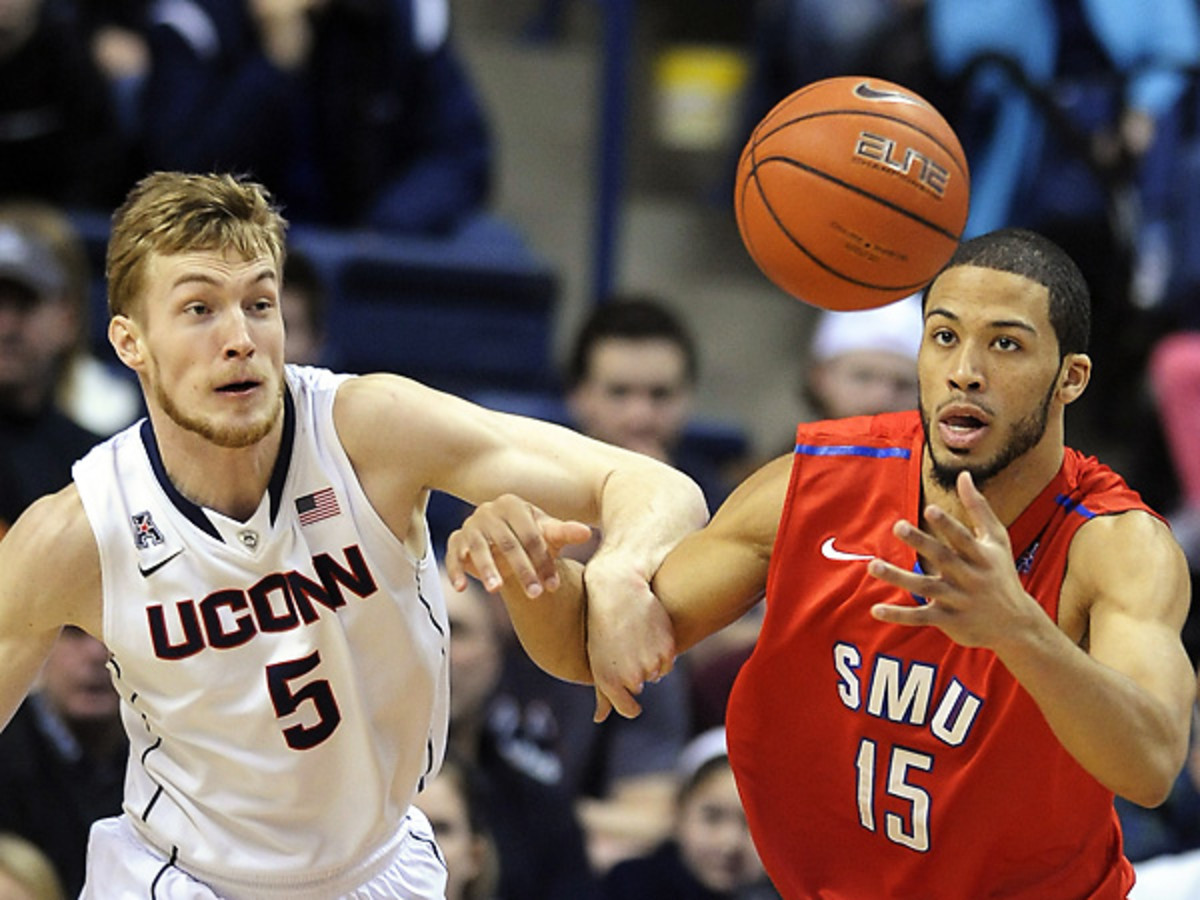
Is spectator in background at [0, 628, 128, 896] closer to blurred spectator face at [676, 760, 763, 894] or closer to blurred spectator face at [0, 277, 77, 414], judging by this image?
blurred spectator face at [0, 277, 77, 414]

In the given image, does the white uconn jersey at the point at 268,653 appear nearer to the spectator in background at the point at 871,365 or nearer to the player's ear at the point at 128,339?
the player's ear at the point at 128,339

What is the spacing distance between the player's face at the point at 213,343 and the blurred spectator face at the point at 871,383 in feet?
11.3

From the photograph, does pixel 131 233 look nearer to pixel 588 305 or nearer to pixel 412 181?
pixel 412 181

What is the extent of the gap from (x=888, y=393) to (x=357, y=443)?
333cm

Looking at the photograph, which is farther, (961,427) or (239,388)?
(239,388)

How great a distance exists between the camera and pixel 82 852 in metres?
5.85

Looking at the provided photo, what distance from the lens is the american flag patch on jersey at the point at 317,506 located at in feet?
14.3

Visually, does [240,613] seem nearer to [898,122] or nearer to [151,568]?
[151,568]

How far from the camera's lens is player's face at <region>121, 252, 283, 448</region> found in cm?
416

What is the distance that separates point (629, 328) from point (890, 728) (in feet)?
11.2

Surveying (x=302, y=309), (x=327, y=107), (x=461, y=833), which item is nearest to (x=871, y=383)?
(x=302, y=309)

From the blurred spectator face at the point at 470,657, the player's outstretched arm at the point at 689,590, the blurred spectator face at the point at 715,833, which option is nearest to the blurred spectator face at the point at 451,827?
the blurred spectator face at the point at 470,657

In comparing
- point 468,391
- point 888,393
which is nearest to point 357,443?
point 888,393

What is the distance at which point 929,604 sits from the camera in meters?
3.81
